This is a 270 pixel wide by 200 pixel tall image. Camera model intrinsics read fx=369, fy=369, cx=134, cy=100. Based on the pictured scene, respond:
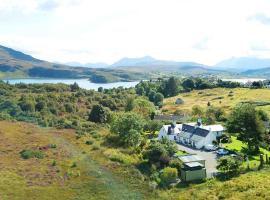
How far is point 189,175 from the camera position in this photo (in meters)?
49.5

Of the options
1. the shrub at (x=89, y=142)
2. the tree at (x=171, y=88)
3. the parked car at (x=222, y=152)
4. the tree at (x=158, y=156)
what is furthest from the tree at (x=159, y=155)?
the tree at (x=171, y=88)

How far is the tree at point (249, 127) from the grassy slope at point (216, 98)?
53538 mm

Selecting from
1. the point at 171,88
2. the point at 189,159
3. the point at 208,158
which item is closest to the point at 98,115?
the point at 208,158

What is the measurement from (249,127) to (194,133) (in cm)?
1246

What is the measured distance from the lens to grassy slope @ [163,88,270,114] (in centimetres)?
13025

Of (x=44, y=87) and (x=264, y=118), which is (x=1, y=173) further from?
(x=44, y=87)

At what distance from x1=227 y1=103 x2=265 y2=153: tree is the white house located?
5.32 m

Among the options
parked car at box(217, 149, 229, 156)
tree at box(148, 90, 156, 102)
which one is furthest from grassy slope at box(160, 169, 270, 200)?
tree at box(148, 90, 156, 102)

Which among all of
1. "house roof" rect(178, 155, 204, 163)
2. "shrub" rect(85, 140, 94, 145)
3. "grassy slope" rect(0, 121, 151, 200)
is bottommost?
"grassy slope" rect(0, 121, 151, 200)

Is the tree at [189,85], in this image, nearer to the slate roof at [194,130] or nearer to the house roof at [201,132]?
the slate roof at [194,130]

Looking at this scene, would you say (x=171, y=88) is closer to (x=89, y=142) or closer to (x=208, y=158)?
(x=89, y=142)

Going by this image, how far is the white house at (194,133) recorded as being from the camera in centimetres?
6869

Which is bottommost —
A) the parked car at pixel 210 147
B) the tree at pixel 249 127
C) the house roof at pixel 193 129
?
the parked car at pixel 210 147

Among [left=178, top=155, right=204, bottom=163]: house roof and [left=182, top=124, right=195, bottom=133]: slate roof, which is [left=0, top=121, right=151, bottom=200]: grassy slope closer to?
[left=178, top=155, right=204, bottom=163]: house roof
